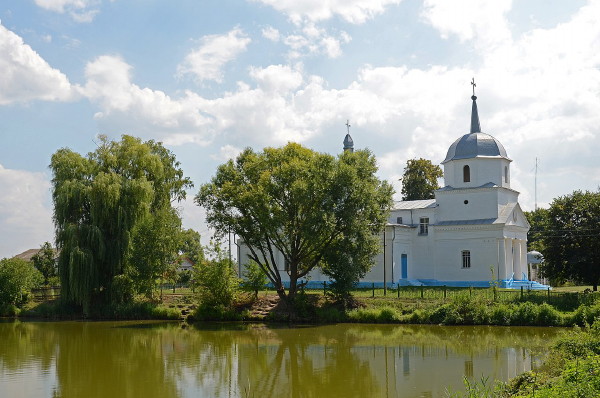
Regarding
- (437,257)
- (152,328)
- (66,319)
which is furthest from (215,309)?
(437,257)

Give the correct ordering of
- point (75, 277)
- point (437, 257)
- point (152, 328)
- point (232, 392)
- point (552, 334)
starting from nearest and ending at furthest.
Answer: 1. point (232, 392)
2. point (552, 334)
3. point (152, 328)
4. point (75, 277)
5. point (437, 257)

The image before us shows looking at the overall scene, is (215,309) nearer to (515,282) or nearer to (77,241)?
(77,241)

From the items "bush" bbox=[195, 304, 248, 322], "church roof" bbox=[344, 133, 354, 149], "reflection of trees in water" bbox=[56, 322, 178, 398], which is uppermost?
"church roof" bbox=[344, 133, 354, 149]

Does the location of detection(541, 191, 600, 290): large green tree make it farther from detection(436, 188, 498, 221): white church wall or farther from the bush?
the bush

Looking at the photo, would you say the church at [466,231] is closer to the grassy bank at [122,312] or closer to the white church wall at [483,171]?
the white church wall at [483,171]

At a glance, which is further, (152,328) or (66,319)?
(66,319)

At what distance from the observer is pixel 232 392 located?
16.0 m

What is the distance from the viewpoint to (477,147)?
43.2 meters

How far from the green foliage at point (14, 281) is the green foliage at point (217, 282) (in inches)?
480

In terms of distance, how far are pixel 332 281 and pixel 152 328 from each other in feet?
32.6

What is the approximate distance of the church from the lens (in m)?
42.0

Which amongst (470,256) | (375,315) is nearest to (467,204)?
(470,256)

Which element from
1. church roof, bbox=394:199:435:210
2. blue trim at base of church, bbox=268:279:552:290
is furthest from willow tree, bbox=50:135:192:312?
church roof, bbox=394:199:435:210

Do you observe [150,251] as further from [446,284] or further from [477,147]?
[477,147]
